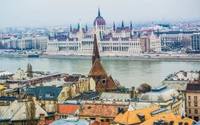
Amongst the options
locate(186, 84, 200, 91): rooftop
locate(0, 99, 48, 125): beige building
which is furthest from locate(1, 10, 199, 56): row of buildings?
locate(0, 99, 48, 125): beige building

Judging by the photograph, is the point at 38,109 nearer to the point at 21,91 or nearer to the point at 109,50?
the point at 21,91

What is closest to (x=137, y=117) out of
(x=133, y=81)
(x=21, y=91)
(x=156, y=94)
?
(x=156, y=94)

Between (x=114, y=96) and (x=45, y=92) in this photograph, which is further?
(x=114, y=96)

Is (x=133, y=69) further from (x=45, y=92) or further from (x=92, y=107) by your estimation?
(x=92, y=107)

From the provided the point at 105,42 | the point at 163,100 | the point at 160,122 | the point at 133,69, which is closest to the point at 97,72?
the point at 163,100

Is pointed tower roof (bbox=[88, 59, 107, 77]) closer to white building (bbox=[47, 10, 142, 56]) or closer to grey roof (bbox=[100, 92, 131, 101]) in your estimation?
grey roof (bbox=[100, 92, 131, 101])
